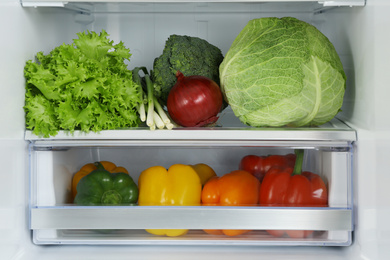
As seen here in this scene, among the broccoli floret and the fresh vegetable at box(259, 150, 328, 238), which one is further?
the broccoli floret

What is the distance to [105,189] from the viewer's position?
4.43ft

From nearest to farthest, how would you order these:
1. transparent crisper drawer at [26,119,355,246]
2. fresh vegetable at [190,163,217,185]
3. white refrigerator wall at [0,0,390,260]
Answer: white refrigerator wall at [0,0,390,260] < transparent crisper drawer at [26,119,355,246] < fresh vegetable at [190,163,217,185]

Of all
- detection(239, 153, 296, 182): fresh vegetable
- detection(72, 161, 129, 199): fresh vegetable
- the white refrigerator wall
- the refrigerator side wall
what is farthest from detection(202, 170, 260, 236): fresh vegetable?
the refrigerator side wall

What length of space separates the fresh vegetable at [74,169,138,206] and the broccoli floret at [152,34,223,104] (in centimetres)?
29

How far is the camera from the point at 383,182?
117cm

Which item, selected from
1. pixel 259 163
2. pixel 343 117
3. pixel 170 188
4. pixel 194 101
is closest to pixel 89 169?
pixel 170 188

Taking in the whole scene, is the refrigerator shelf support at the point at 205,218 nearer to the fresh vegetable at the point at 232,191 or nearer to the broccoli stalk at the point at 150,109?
the fresh vegetable at the point at 232,191

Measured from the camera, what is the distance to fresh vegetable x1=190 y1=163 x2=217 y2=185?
1390 mm

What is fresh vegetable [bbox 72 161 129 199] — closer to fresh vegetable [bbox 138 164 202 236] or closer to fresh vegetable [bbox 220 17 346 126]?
fresh vegetable [bbox 138 164 202 236]

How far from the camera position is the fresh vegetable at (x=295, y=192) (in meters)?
1.32

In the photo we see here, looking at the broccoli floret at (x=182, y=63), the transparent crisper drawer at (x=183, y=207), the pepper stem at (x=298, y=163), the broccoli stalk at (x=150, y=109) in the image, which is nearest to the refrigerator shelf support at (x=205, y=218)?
the transparent crisper drawer at (x=183, y=207)

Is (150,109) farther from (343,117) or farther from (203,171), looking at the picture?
(343,117)

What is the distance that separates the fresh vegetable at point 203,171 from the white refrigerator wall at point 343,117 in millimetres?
209

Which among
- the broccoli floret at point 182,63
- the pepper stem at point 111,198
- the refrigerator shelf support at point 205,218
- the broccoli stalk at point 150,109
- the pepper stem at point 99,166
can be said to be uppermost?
the broccoli floret at point 182,63
